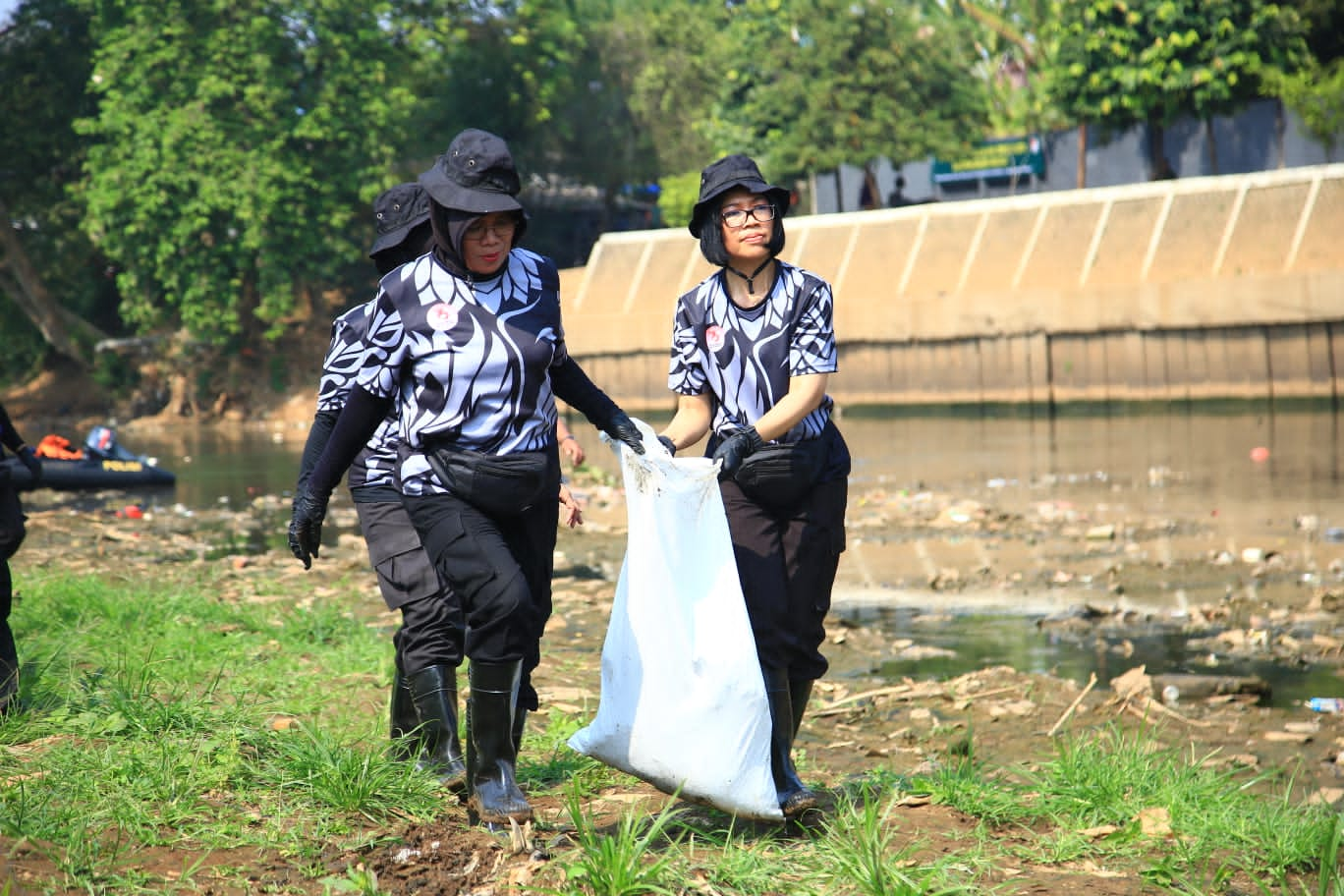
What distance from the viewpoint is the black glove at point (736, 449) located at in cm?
454

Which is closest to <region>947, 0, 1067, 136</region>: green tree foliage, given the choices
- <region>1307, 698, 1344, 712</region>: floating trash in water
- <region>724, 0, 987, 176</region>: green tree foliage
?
<region>724, 0, 987, 176</region>: green tree foliage

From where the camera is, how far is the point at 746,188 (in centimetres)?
471

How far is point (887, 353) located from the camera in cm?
2812

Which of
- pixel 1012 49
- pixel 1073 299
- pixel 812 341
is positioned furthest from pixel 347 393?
pixel 1012 49

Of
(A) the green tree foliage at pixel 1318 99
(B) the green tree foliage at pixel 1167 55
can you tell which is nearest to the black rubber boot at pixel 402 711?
(A) the green tree foliage at pixel 1318 99

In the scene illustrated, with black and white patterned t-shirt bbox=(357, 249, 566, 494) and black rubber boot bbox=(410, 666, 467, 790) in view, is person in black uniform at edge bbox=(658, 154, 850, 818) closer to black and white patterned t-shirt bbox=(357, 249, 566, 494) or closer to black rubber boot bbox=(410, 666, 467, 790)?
black and white patterned t-shirt bbox=(357, 249, 566, 494)

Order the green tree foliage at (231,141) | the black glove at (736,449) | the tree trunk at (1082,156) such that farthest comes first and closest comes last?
the tree trunk at (1082,156) → the green tree foliage at (231,141) → the black glove at (736,449)

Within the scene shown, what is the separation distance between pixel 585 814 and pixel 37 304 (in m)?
34.0

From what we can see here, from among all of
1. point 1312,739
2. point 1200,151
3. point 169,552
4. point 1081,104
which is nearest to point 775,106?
point 1081,104

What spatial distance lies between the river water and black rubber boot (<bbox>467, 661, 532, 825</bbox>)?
3748mm

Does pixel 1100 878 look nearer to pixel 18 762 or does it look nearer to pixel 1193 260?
pixel 18 762

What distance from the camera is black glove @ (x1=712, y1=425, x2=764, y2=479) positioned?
179 inches

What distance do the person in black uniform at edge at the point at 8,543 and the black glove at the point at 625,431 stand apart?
2.33 m

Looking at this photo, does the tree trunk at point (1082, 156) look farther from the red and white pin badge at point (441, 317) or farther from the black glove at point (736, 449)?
the red and white pin badge at point (441, 317)
